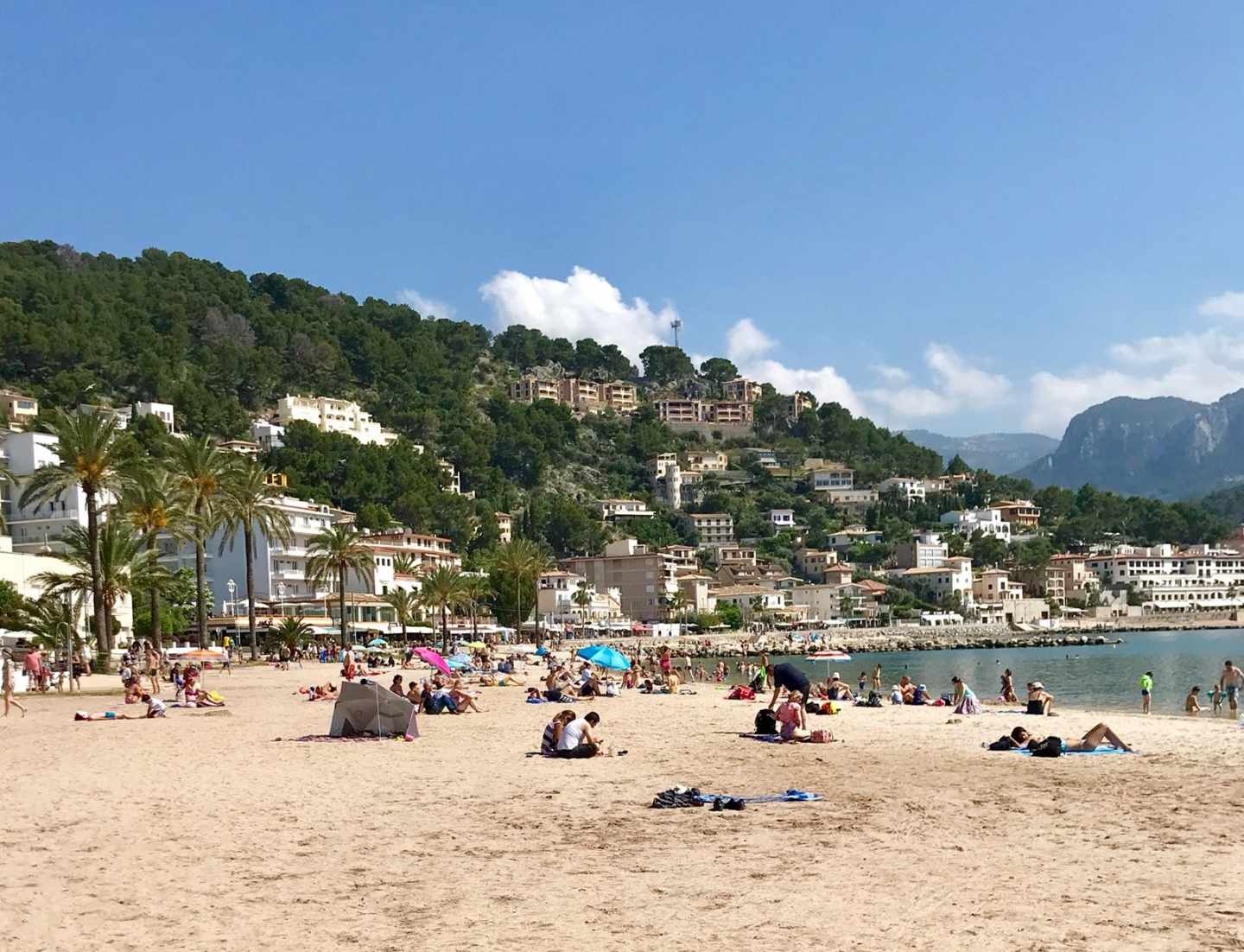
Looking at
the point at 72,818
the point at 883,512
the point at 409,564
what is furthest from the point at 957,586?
the point at 72,818

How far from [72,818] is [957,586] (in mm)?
140385

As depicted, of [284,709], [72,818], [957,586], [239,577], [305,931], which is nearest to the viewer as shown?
[305,931]

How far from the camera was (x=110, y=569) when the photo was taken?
132ft

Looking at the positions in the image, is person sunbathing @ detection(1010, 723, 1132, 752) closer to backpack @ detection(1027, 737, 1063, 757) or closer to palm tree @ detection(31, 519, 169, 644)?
backpack @ detection(1027, 737, 1063, 757)

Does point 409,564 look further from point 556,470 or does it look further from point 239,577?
point 556,470

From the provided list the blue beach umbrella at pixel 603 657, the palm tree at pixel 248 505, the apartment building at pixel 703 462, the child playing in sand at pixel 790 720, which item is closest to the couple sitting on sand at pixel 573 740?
the child playing in sand at pixel 790 720

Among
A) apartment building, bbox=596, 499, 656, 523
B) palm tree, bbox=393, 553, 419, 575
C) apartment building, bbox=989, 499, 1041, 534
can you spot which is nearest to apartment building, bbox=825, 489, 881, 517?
apartment building, bbox=989, 499, 1041, 534

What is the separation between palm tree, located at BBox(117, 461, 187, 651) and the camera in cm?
4391

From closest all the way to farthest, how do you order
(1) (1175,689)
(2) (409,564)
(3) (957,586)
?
(1) (1175,689) < (2) (409,564) < (3) (957,586)

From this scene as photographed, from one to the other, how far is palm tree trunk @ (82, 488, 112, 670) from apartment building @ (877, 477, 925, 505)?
15619 cm

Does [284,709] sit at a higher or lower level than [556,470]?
lower

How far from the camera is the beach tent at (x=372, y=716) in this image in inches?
772

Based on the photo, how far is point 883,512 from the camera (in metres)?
176

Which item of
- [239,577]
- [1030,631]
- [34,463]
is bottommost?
[1030,631]
